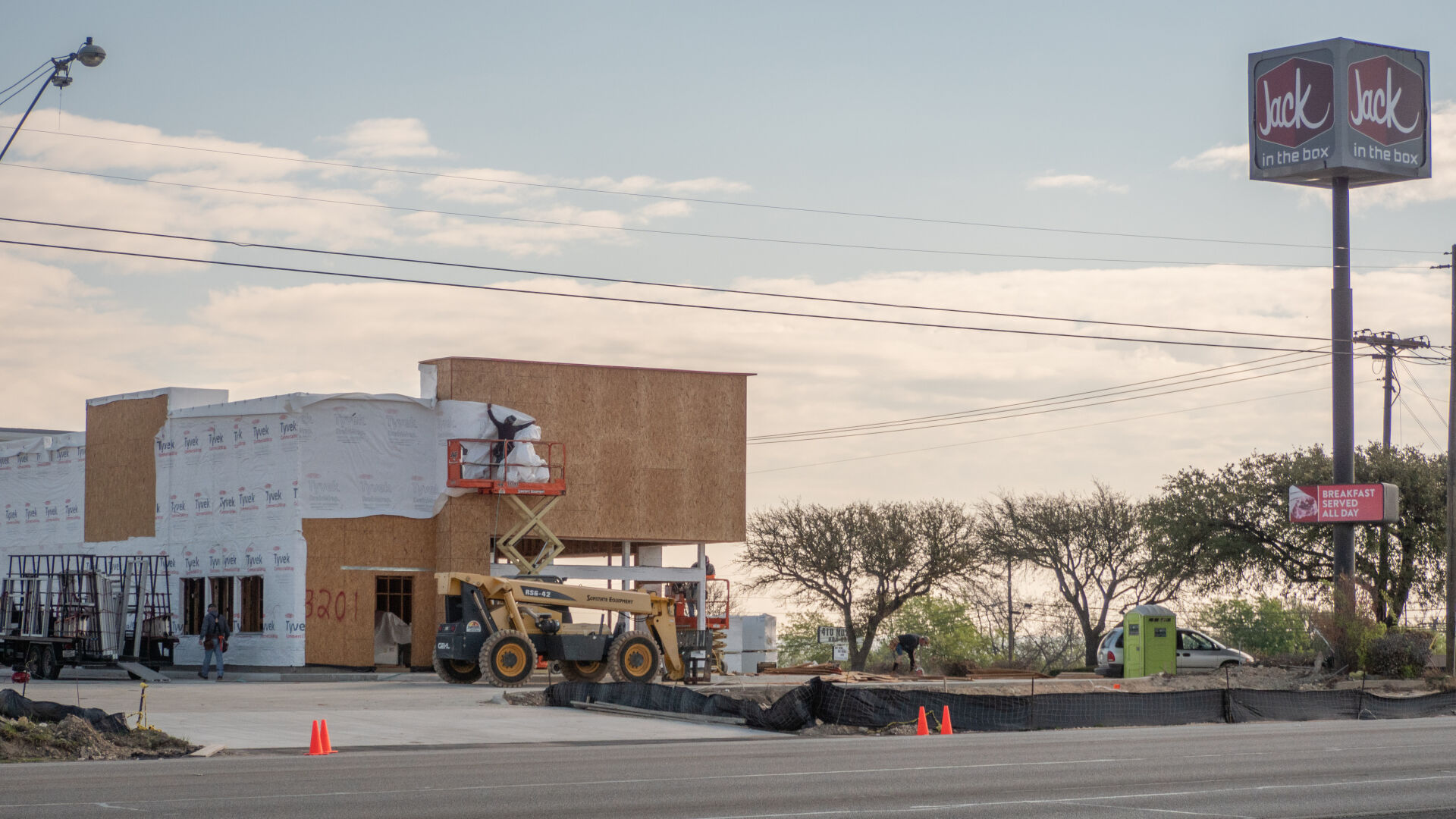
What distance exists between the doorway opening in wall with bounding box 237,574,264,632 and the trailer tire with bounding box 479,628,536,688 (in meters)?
9.98

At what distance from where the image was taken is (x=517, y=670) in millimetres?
31062

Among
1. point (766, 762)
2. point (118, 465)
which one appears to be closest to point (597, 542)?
point (118, 465)

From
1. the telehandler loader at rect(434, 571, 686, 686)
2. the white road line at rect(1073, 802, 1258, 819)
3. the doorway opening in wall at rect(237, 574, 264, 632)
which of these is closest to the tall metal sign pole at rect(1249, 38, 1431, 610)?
the telehandler loader at rect(434, 571, 686, 686)

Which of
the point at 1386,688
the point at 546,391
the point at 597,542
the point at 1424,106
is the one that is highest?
the point at 1424,106

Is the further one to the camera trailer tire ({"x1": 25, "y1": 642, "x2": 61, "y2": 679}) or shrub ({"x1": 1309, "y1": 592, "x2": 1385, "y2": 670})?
shrub ({"x1": 1309, "y1": 592, "x2": 1385, "y2": 670})

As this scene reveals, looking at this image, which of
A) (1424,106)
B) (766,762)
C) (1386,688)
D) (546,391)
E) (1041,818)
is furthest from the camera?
(1424,106)

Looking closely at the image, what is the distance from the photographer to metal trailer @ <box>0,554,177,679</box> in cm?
3544

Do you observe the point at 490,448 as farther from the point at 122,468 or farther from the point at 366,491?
the point at 122,468

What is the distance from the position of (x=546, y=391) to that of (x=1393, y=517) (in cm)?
2260

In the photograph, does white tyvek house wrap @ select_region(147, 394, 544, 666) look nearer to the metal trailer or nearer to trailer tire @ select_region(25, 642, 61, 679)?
the metal trailer

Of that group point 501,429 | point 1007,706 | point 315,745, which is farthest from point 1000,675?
point 315,745

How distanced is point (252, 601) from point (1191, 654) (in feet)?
81.8

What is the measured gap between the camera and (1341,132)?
44.2 m

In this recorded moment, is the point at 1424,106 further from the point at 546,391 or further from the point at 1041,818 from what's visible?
the point at 1041,818
